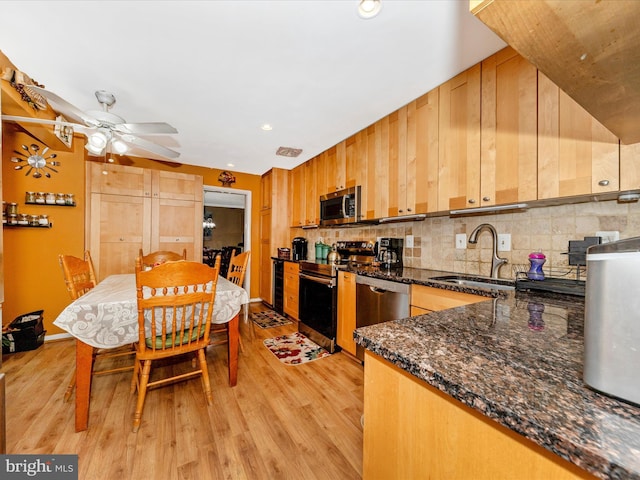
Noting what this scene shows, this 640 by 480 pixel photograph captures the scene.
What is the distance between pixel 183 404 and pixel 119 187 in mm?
2892

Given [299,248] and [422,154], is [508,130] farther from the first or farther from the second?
[299,248]

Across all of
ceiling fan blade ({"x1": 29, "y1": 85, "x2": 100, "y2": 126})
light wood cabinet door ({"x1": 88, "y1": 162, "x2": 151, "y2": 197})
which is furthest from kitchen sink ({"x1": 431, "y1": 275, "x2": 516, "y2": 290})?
light wood cabinet door ({"x1": 88, "y1": 162, "x2": 151, "y2": 197})

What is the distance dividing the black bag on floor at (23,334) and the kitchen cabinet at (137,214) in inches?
28.2

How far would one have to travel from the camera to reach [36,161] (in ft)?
9.52

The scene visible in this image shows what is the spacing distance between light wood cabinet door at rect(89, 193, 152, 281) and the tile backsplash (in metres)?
3.29

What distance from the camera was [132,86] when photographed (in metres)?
2.12

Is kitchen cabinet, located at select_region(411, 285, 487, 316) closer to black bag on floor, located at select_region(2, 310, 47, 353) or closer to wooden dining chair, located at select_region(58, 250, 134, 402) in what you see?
wooden dining chair, located at select_region(58, 250, 134, 402)

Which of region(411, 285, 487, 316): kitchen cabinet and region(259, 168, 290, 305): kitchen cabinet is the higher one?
region(259, 168, 290, 305): kitchen cabinet

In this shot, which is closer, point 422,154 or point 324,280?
point 422,154

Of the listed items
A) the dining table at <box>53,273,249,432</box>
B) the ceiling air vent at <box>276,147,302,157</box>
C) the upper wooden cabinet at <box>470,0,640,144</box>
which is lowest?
the dining table at <box>53,273,249,432</box>

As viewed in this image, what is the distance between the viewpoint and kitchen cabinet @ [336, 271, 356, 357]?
2527mm

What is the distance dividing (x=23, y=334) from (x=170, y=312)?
7.05 feet

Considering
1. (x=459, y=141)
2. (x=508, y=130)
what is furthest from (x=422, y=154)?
(x=508, y=130)

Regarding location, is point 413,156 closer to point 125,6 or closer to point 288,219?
point 125,6
